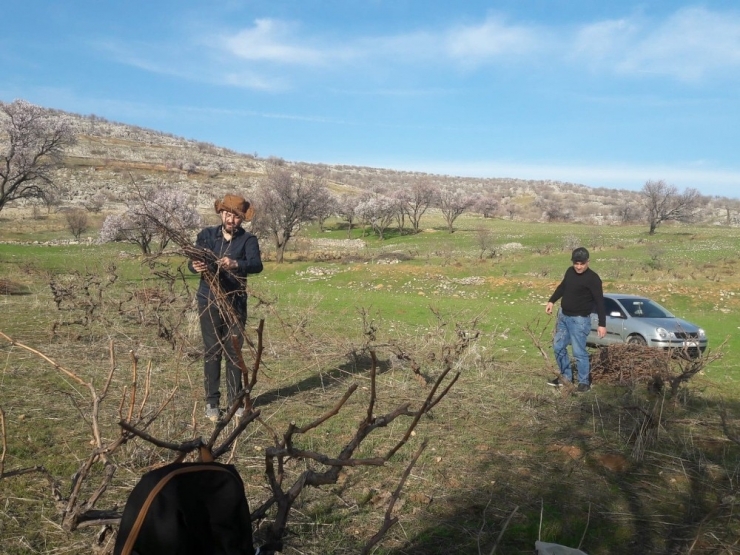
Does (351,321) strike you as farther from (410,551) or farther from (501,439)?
(410,551)

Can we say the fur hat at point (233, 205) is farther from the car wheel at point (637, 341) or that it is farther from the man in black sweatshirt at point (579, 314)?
the car wheel at point (637, 341)

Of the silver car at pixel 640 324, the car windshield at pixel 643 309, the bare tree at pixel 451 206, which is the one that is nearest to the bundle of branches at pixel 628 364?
the silver car at pixel 640 324

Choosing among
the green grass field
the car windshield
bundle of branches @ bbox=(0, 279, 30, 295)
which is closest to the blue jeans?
the green grass field

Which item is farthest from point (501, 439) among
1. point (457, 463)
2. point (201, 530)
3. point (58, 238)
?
point (58, 238)

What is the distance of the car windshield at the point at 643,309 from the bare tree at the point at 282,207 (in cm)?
2483

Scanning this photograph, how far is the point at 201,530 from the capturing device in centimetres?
171

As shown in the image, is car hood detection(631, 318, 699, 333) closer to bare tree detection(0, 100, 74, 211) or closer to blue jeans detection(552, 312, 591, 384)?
blue jeans detection(552, 312, 591, 384)

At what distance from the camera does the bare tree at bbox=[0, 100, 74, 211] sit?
26.0 metres

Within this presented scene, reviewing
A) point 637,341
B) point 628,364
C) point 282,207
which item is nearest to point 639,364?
point 628,364

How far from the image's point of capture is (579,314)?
727 centimetres

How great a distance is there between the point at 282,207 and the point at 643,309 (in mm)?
28169

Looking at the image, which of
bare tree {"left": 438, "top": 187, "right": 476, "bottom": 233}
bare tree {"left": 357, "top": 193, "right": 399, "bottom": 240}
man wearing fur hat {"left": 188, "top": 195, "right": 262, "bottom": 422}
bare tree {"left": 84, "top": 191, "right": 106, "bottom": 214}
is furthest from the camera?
bare tree {"left": 357, "top": 193, "right": 399, "bottom": 240}

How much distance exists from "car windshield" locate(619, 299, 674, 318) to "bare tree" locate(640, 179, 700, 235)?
4950 cm

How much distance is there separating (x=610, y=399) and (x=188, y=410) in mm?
4961
